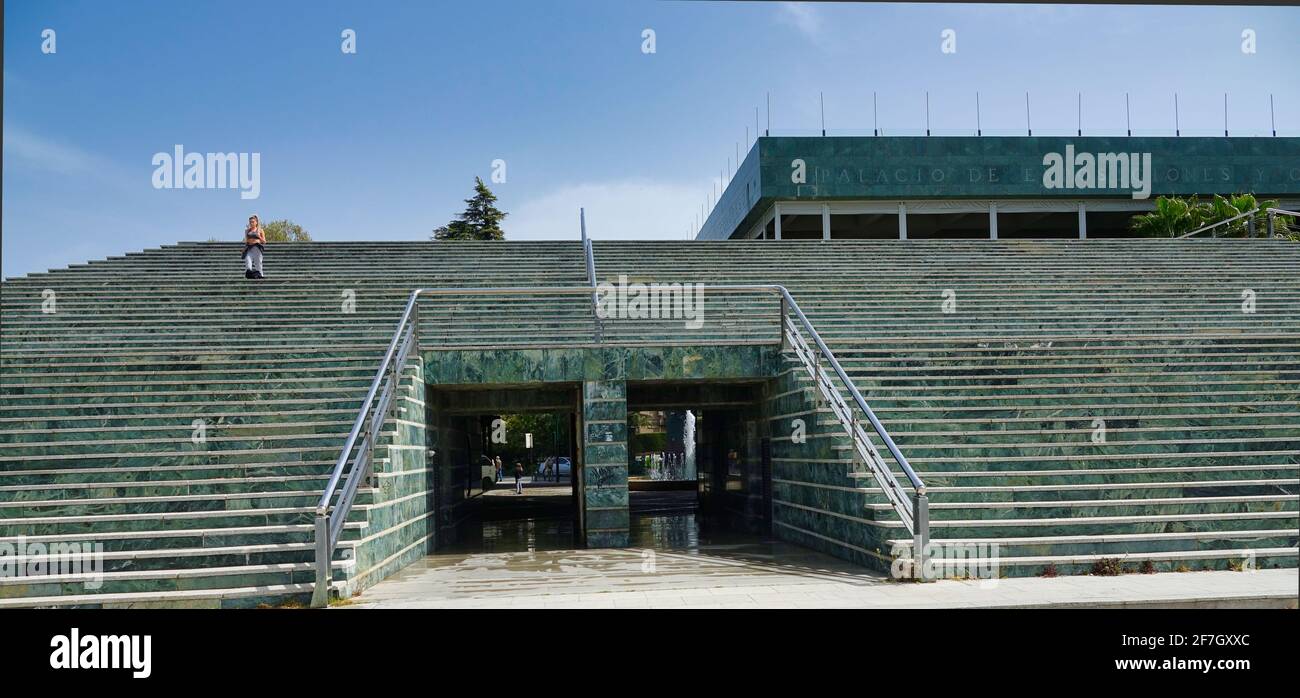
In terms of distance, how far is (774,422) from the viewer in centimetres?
1396

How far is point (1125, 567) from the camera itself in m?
9.15

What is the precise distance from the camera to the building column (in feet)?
43.1

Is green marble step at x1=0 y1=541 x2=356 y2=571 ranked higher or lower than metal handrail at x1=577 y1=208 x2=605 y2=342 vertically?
lower

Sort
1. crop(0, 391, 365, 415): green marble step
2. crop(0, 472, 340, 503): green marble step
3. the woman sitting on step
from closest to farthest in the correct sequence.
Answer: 1. crop(0, 472, 340, 503): green marble step
2. crop(0, 391, 365, 415): green marble step
3. the woman sitting on step

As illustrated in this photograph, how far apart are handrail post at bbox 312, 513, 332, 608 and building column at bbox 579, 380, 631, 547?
527 cm

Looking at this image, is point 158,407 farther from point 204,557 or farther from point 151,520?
point 204,557

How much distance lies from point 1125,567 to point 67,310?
16.5 meters

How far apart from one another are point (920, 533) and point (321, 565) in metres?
5.26

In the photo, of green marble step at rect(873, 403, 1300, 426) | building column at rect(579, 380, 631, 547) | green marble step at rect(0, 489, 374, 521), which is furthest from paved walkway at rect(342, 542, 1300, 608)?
green marble step at rect(873, 403, 1300, 426)

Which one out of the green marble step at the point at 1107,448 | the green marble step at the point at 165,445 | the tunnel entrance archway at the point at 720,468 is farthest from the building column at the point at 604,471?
the green marble step at the point at 1107,448

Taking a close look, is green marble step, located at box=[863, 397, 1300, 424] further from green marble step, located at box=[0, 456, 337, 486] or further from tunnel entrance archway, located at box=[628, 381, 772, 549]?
green marble step, located at box=[0, 456, 337, 486]

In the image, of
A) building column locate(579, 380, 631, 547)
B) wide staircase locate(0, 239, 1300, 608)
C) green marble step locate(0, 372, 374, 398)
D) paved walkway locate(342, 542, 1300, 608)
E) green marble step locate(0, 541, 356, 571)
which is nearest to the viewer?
paved walkway locate(342, 542, 1300, 608)

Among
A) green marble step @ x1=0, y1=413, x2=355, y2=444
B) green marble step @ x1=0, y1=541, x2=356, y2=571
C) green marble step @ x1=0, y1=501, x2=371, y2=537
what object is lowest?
green marble step @ x1=0, y1=541, x2=356, y2=571

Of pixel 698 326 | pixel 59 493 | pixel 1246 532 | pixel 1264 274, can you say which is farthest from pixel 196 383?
pixel 1264 274
